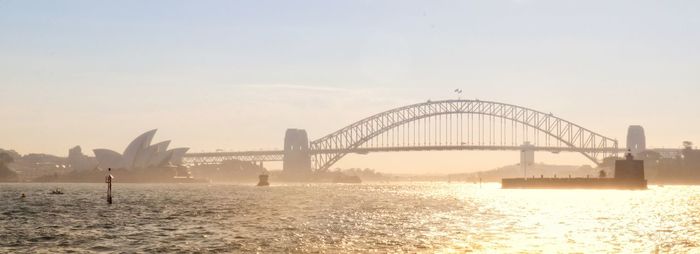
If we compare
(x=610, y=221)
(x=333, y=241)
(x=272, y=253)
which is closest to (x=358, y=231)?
(x=333, y=241)

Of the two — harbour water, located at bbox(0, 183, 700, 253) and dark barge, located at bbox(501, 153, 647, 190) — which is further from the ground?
dark barge, located at bbox(501, 153, 647, 190)

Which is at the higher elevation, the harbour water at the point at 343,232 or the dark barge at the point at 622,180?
the dark barge at the point at 622,180

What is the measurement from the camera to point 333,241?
1554 inches

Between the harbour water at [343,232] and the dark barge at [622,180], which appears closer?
the harbour water at [343,232]

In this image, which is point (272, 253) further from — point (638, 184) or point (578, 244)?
point (638, 184)

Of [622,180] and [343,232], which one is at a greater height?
[622,180]

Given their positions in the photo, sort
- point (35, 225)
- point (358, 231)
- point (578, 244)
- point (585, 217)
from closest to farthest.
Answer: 1. point (578, 244)
2. point (358, 231)
3. point (35, 225)
4. point (585, 217)

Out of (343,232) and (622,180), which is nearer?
(343,232)

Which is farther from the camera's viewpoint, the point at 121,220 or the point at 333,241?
the point at 121,220

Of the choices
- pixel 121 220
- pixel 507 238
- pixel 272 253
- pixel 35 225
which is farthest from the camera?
pixel 121 220

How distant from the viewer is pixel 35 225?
1961 inches

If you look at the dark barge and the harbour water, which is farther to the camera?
the dark barge

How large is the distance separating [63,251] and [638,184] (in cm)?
12365

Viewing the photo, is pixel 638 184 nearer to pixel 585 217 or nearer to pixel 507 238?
pixel 585 217
